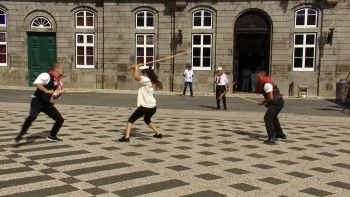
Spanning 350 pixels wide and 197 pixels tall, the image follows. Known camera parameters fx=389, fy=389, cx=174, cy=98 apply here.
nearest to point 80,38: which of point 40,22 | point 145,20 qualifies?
point 40,22

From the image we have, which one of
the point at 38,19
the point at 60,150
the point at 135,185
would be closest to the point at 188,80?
the point at 38,19

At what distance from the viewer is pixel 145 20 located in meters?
22.3

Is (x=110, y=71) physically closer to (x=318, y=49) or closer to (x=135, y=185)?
(x=318, y=49)

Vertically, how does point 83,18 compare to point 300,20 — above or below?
above

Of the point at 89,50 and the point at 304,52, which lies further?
the point at 89,50

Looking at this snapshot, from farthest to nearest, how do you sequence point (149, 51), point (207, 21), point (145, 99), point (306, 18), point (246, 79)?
point (246, 79)
point (149, 51)
point (207, 21)
point (306, 18)
point (145, 99)

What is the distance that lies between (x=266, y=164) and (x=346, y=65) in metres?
16.7

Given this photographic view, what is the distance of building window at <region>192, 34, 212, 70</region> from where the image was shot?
22.0 metres

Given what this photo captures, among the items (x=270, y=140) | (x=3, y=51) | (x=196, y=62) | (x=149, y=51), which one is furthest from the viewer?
(x=3, y=51)

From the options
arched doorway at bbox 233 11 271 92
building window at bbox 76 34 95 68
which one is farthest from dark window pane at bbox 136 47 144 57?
arched doorway at bbox 233 11 271 92

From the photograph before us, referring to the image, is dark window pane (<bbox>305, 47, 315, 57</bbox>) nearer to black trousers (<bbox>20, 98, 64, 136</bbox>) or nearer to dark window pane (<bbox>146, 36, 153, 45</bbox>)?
dark window pane (<bbox>146, 36, 153, 45</bbox>)

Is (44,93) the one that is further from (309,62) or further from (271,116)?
(309,62)

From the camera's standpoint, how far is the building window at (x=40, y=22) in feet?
74.8

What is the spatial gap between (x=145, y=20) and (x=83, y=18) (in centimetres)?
368
